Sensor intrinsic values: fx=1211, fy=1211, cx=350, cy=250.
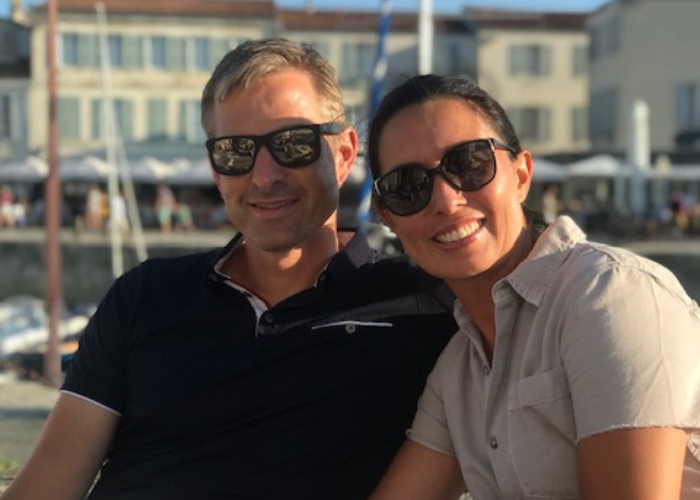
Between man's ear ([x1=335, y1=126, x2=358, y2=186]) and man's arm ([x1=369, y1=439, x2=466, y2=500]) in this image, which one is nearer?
man's arm ([x1=369, y1=439, x2=466, y2=500])

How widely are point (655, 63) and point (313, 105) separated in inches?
2068

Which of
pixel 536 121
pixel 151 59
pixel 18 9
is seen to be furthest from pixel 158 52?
pixel 536 121

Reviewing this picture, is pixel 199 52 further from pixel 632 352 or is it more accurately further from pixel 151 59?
pixel 632 352

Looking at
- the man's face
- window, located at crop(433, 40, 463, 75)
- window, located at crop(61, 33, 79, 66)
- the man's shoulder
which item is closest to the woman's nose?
the man's face

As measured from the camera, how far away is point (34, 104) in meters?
54.0

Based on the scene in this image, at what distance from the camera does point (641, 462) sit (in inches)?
88.3

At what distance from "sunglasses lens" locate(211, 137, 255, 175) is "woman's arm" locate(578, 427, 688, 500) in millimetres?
1312

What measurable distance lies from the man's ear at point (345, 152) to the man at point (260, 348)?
4cm

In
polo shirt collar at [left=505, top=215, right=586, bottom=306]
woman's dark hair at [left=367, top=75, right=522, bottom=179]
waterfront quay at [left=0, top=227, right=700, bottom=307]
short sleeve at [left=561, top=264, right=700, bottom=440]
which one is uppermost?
woman's dark hair at [left=367, top=75, right=522, bottom=179]

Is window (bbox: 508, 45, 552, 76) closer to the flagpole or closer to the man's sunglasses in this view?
the flagpole

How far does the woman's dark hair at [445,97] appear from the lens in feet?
8.89

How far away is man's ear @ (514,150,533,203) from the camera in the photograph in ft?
9.18

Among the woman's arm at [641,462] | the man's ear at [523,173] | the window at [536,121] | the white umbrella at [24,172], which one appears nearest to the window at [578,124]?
the window at [536,121]

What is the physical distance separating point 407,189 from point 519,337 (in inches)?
16.5
